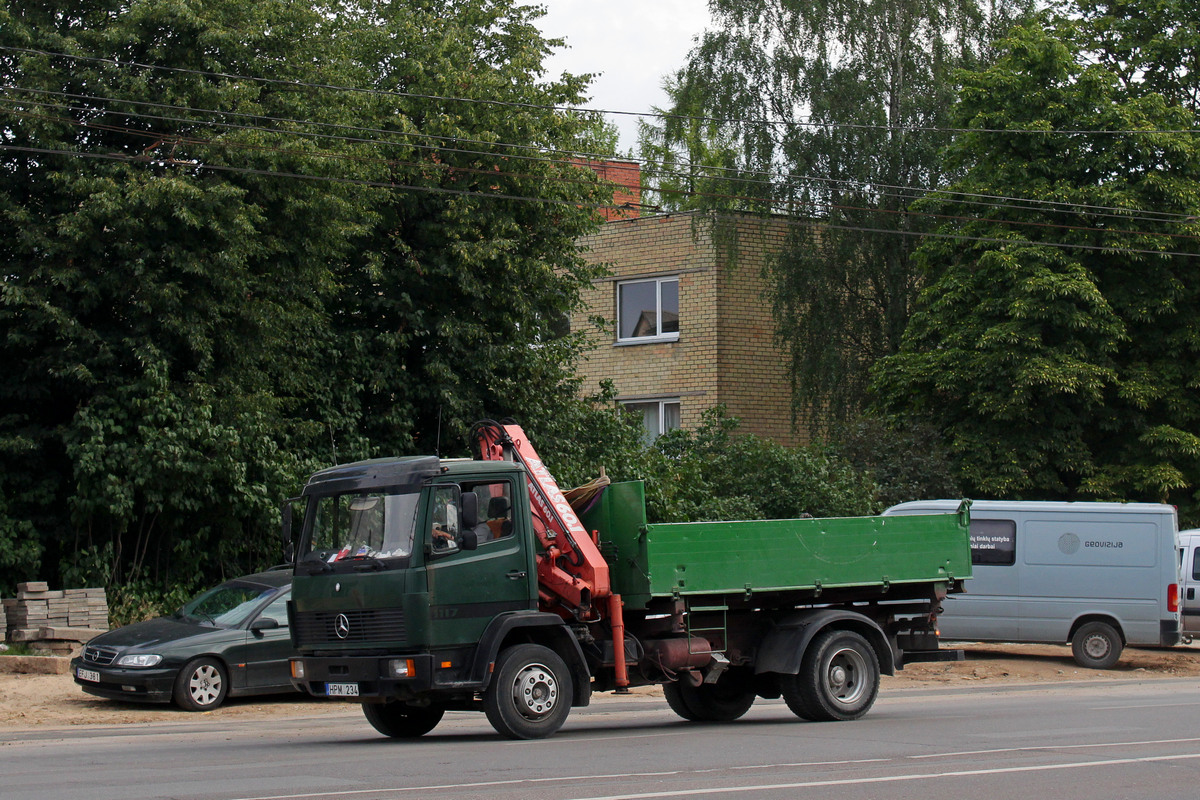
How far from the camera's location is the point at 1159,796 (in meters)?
8.08

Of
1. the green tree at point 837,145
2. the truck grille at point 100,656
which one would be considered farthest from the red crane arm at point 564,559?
the green tree at point 837,145

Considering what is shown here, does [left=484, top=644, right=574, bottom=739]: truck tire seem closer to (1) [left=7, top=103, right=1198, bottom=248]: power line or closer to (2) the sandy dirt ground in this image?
(2) the sandy dirt ground

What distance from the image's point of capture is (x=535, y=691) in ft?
38.4

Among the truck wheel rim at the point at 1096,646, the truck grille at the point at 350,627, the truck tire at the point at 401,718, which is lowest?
the truck wheel rim at the point at 1096,646

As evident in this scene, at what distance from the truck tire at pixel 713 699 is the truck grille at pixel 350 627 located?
12.0 feet

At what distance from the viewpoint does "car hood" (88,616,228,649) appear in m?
15.5

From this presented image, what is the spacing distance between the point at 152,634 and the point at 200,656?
68 centimetres

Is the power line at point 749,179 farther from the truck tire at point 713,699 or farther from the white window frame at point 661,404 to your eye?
the truck tire at point 713,699

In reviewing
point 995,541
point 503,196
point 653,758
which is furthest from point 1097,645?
point 653,758

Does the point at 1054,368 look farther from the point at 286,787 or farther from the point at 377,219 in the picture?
the point at 286,787

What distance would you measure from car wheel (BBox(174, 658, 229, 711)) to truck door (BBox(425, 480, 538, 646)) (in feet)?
17.7

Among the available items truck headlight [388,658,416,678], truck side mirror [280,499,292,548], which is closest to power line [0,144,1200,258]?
truck side mirror [280,499,292,548]

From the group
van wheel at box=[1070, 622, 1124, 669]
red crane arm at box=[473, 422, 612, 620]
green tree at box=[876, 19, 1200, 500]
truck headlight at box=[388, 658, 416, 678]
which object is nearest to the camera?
truck headlight at box=[388, 658, 416, 678]

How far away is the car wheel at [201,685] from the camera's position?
1545cm
